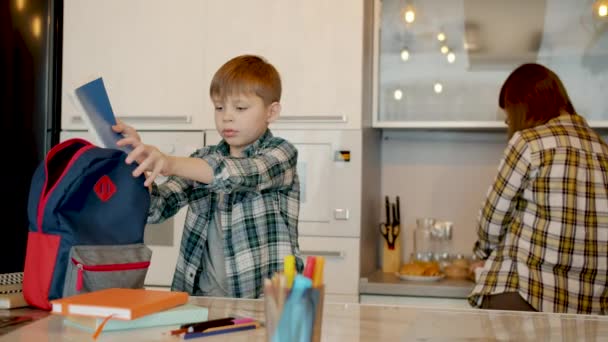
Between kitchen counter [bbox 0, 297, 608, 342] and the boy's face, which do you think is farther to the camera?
the boy's face

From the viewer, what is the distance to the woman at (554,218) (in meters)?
1.92

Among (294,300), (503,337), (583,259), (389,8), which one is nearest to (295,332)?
(294,300)

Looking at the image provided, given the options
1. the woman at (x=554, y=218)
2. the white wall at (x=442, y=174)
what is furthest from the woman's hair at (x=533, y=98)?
the white wall at (x=442, y=174)

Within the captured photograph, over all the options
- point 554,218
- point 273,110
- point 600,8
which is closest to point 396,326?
point 273,110

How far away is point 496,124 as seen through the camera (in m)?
2.49

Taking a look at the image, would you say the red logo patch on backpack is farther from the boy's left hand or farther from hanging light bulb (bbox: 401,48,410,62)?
hanging light bulb (bbox: 401,48,410,62)

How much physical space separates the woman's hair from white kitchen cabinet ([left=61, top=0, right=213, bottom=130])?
95 cm

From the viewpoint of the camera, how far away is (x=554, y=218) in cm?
193

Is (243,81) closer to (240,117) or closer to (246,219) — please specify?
(240,117)

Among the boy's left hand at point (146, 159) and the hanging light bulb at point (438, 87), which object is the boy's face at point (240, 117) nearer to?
the boy's left hand at point (146, 159)

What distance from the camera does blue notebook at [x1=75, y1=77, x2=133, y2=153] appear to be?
111 cm

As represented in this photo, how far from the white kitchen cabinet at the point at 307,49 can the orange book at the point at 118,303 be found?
4.71 feet

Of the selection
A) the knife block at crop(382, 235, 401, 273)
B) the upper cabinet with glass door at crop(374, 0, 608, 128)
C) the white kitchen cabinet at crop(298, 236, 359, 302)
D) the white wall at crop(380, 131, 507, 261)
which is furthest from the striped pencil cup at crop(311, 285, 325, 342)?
the white wall at crop(380, 131, 507, 261)

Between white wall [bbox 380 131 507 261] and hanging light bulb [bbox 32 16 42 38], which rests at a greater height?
hanging light bulb [bbox 32 16 42 38]
